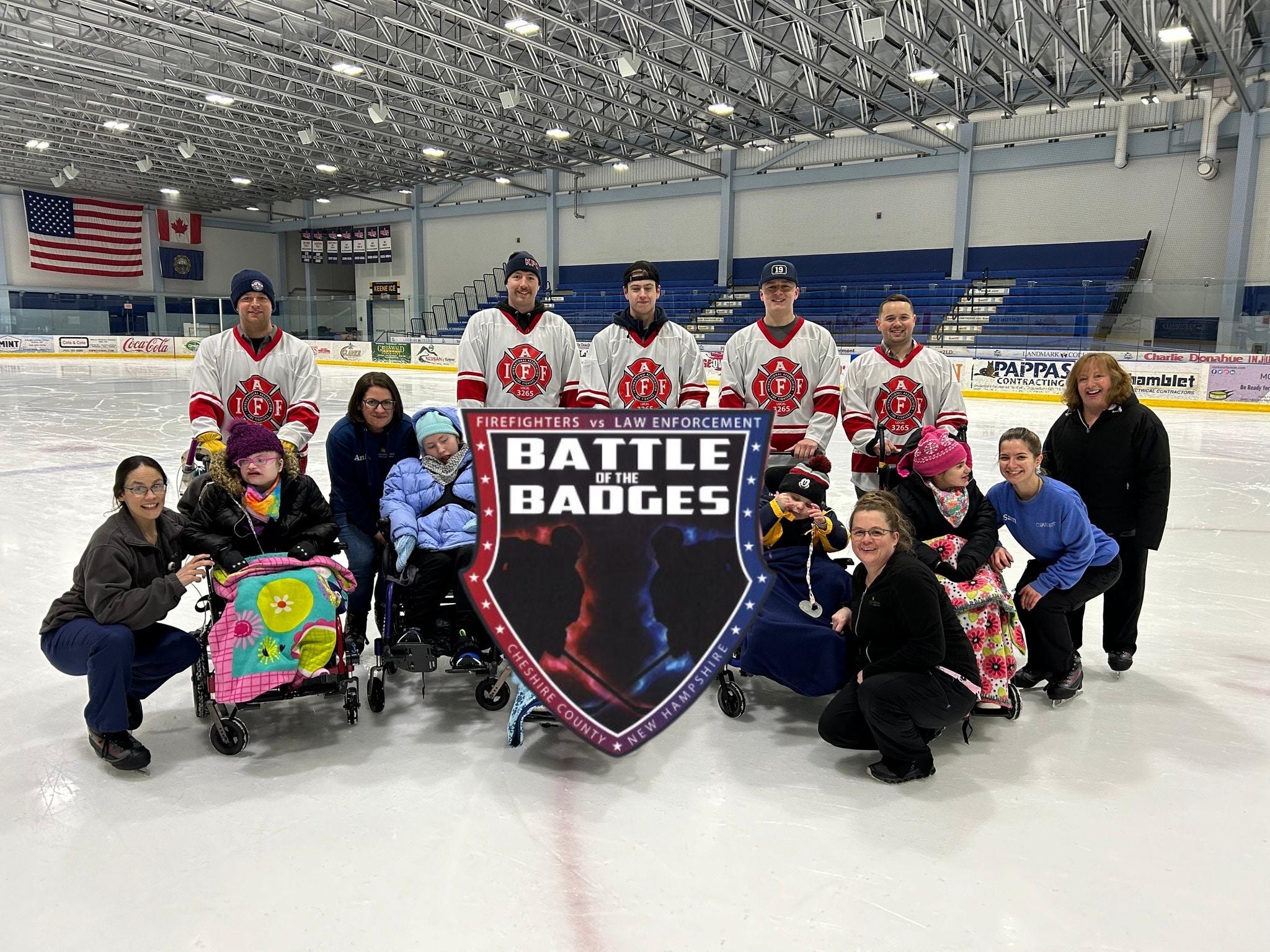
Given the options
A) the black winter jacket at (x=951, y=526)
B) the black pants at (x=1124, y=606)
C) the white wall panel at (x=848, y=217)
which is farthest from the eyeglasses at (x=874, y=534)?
the white wall panel at (x=848, y=217)

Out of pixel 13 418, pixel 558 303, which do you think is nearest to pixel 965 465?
pixel 13 418

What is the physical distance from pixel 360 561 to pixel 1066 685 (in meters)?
2.41

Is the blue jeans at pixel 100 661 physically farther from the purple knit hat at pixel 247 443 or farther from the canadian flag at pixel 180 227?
the canadian flag at pixel 180 227

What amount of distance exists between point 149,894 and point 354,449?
1.59 m

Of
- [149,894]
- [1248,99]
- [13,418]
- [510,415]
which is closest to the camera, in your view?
[510,415]

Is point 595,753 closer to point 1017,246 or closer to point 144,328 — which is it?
point 1017,246

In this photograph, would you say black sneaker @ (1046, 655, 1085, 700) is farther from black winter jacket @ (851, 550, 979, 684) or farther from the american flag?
the american flag

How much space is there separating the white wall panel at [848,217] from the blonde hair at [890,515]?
17.9m

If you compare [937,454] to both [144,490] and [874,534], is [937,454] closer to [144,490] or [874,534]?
[874,534]

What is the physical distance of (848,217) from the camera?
19.8m

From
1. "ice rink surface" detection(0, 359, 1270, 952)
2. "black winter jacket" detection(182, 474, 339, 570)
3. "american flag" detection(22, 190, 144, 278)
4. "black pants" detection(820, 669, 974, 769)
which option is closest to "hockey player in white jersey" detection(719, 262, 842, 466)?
"ice rink surface" detection(0, 359, 1270, 952)

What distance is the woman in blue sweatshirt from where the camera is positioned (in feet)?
9.28

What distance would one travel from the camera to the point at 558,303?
2061 centimetres

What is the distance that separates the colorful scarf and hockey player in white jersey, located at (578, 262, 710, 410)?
127 centimetres
